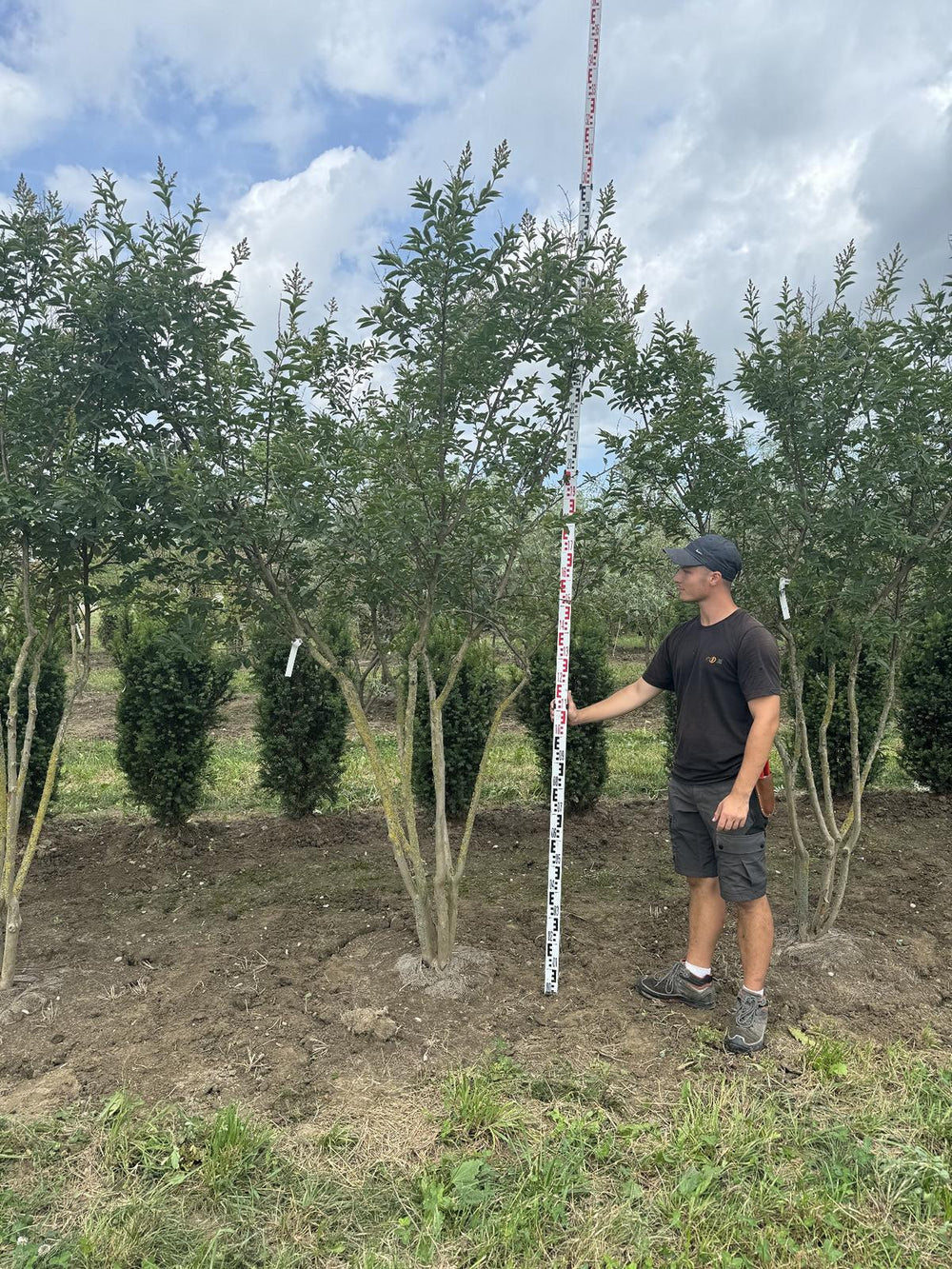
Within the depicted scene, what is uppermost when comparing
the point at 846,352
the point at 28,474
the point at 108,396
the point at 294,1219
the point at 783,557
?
the point at 846,352

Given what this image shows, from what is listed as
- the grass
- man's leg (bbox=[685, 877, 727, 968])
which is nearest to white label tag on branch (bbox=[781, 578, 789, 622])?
man's leg (bbox=[685, 877, 727, 968])

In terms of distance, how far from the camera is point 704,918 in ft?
11.9

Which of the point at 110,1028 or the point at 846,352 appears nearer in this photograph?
the point at 110,1028

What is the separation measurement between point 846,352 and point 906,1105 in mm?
3216

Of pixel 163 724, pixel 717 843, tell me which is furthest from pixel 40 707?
pixel 717 843

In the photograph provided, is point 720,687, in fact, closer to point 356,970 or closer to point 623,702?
point 623,702

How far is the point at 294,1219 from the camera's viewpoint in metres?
2.45

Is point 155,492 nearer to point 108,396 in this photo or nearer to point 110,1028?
point 108,396

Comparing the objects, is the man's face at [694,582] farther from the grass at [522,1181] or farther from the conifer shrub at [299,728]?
the conifer shrub at [299,728]

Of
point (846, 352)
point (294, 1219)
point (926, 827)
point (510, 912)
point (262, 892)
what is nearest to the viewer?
point (294, 1219)

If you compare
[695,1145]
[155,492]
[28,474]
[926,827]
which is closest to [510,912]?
[695,1145]

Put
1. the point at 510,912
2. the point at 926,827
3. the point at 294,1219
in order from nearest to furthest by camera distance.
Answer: the point at 294,1219, the point at 510,912, the point at 926,827

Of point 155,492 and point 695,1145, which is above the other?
point 155,492

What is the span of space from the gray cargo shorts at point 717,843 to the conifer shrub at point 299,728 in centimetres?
329
